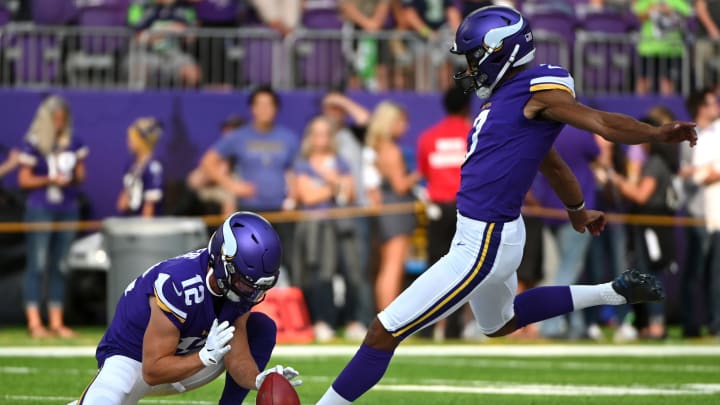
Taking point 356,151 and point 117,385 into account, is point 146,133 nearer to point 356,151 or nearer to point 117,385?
point 356,151

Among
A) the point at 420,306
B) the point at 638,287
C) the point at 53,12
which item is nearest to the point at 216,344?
the point at 420,306

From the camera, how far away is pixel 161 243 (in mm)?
13109

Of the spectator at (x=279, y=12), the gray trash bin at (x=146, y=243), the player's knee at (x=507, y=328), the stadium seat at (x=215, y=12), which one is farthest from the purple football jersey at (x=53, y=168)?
the player's knee at (x=507, y=328)

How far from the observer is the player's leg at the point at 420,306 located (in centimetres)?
666

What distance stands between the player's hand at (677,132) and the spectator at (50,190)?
8.48 meters

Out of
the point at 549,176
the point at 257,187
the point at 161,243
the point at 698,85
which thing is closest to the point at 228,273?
the point at 549,176

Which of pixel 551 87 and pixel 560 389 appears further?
pixel 560 389

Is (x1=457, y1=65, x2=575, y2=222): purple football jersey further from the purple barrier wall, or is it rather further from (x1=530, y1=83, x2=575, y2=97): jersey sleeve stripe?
the purple barrier wall

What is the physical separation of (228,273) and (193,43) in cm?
960

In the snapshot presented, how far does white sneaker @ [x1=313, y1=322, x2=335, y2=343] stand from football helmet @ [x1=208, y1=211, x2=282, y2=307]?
715 centimetres

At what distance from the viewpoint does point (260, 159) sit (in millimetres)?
14031

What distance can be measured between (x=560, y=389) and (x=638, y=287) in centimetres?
209

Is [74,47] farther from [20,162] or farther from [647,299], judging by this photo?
[647,299]

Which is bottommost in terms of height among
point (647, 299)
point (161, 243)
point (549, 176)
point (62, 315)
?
point (62, 315)
